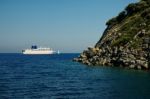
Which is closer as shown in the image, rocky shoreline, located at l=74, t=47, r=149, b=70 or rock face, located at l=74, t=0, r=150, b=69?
rocky shoreline, located at l=74, t=47, r=149, b=70

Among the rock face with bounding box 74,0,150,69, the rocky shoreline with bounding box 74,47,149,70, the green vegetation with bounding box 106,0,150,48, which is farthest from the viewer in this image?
the green vegetation with bounding box 106,0,150,48

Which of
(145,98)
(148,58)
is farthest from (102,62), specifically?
(145,98)

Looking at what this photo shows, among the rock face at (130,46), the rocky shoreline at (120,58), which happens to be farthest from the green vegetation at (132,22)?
the rocky shoreline at (120,58)

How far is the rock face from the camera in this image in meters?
108

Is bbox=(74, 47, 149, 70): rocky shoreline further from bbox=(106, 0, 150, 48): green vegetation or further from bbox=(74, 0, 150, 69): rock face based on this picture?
bbox=(106, 0, 150, 48): green vegetation

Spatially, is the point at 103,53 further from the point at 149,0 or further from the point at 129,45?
the point at 149,0

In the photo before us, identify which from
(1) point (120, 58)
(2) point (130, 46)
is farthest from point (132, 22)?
(1) point (120, 58)

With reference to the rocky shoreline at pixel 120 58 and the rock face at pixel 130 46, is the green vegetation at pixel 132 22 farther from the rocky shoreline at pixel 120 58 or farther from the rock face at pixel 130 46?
the rocky shoreline at pixel 120 58

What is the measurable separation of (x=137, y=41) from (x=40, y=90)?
66839mm

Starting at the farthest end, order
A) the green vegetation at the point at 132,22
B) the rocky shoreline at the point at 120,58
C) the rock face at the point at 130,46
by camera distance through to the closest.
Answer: the green vegetation at the point at 132,22 < the rock face at the point at 130,46 < the rocky shoreline at the point at 120,58

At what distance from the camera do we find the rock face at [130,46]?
108156mm

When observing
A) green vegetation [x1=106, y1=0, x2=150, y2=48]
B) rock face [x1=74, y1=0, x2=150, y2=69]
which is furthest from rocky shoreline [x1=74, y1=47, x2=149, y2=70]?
green vegetation [x1=106, y1=0, x2=150, y2=48]

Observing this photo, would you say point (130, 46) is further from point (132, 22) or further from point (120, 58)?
point (132, 22)

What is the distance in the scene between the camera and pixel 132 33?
13100cm
